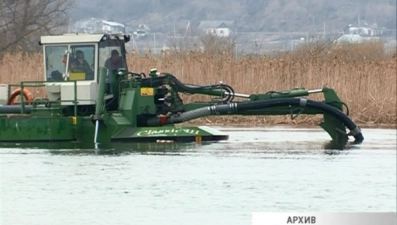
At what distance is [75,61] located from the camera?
2659 cm

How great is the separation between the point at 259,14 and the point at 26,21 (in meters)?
51.0

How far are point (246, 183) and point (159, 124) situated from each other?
7099 mm

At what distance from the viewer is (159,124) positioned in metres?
26.0

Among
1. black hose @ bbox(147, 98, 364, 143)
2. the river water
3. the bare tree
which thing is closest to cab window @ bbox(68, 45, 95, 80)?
black hose @ bbox(147, 98, 364, 143)

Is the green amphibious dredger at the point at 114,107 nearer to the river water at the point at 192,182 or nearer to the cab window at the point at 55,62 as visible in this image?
the cab window at the point at 55,62

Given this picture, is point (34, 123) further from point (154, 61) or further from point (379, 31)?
point (379, 31)


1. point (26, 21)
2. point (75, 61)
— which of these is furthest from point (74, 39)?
point (26, 21)

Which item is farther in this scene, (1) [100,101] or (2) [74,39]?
(2) [74,39]

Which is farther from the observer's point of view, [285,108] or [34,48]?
[34,48]

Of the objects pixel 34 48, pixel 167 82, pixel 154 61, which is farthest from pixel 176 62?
pixel 34 48

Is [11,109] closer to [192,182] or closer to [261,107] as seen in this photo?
[261,107]

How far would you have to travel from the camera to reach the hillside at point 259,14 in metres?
96.8

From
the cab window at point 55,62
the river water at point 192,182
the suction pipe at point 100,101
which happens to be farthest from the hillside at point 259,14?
the river water at point 192,182

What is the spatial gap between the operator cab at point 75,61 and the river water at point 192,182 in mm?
2036
